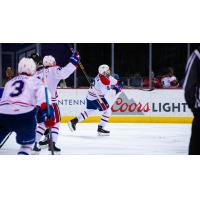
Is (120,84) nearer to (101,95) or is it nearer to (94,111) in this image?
(101,95)

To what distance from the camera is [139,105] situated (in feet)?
23.0

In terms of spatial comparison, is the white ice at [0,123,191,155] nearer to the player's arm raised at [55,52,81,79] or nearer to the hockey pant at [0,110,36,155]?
the hockey pant at [0,110,36,155]

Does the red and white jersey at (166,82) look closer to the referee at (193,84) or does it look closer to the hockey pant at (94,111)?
the hockey pant at (94,111)

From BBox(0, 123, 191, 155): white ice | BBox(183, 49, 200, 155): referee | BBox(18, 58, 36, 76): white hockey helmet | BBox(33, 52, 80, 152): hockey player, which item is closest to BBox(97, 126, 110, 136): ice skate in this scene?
BBox(0, 123, 191, 155): white ice

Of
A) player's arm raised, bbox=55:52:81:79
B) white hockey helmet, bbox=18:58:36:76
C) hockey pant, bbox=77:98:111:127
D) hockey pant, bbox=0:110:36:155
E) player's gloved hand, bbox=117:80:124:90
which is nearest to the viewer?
hockey pant, bbox=0:110:36:155

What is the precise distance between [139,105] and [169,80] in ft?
3.26

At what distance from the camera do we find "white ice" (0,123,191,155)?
161 inches

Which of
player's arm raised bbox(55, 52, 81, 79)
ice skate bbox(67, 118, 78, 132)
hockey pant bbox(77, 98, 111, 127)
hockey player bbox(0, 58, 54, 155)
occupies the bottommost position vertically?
ice skate bbox(67, 118, 78, 132)

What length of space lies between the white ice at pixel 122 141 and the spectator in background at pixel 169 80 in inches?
19.3

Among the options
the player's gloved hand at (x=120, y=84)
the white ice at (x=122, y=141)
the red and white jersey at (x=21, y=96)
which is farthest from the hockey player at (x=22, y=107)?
the player's gloved hand at (x=120, y=84)

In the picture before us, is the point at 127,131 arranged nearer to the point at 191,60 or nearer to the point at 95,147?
the point at 95,147

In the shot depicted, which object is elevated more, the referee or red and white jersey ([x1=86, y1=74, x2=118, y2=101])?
the referee

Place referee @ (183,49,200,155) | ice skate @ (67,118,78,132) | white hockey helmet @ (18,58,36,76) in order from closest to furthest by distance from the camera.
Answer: referee @ (183,49,200,155) < white hockey helmet @ (18,58,36,76) < ice skate @ (67,118,78,132)

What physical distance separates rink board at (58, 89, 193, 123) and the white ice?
18.2 inches
